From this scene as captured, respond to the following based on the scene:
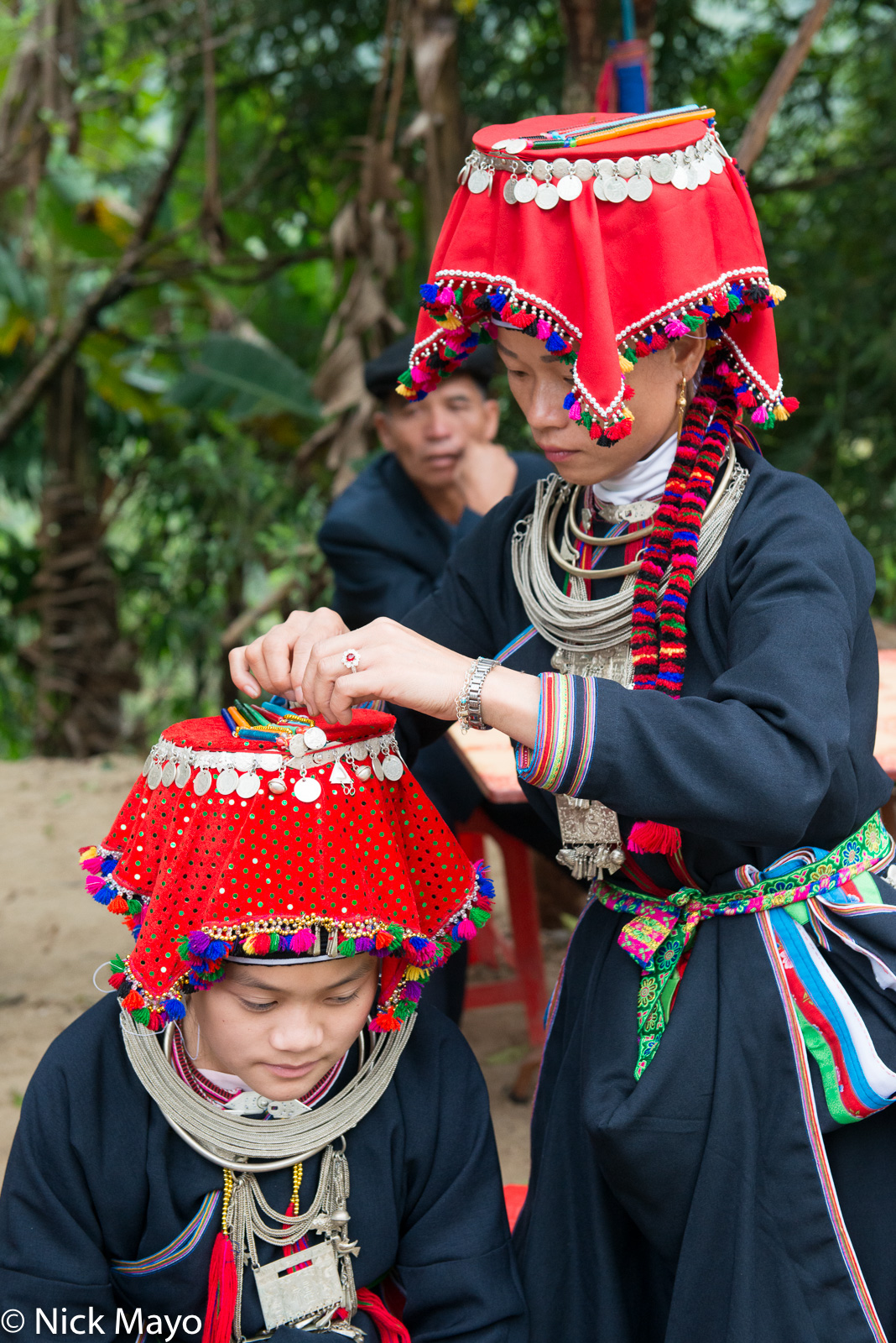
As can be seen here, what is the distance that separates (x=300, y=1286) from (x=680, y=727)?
0.96 meters

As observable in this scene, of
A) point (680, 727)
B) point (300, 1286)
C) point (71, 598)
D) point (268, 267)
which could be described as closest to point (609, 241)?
point (680, 727)

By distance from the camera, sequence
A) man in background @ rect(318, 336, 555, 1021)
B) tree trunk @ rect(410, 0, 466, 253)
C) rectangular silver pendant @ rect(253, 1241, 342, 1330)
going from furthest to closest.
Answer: tree trunk @ rect(410, 0, 466, 253) → man in background @ rect(318, 336, 555, 1021) → rectangular silver pendant @ rect(253, 1241, 342, 1330)

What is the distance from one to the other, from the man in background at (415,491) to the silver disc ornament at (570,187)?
6.48ft

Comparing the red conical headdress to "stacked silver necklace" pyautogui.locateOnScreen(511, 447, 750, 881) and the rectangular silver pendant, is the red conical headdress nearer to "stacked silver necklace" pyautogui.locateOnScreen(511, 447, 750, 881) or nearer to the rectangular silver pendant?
"stacked silver necklace" pyautogui.locateOnScreen(511, 447, 750, 881)

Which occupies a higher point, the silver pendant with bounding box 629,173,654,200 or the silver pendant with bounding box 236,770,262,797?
the silver pendant with bounding box 629,173,654,200

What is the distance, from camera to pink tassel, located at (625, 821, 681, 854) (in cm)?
150

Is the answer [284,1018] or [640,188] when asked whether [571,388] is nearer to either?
[640,188]

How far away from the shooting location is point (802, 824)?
130 centimetres

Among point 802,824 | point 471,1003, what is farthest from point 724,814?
point 471,1003

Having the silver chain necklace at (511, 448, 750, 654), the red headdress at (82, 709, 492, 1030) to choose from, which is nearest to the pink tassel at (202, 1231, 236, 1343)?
the red headdress at (82, 709, 492, 1030)

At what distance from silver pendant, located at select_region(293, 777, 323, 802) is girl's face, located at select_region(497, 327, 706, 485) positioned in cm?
52

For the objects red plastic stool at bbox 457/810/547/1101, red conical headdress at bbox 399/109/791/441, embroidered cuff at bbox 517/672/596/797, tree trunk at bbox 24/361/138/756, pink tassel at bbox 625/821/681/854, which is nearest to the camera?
embroidered cuff at bbox 517/672/596/797

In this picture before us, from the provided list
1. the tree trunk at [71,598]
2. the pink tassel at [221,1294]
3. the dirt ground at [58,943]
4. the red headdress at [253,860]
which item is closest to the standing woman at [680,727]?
the red headdress at [253,860]

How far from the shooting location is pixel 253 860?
4.82 ft
